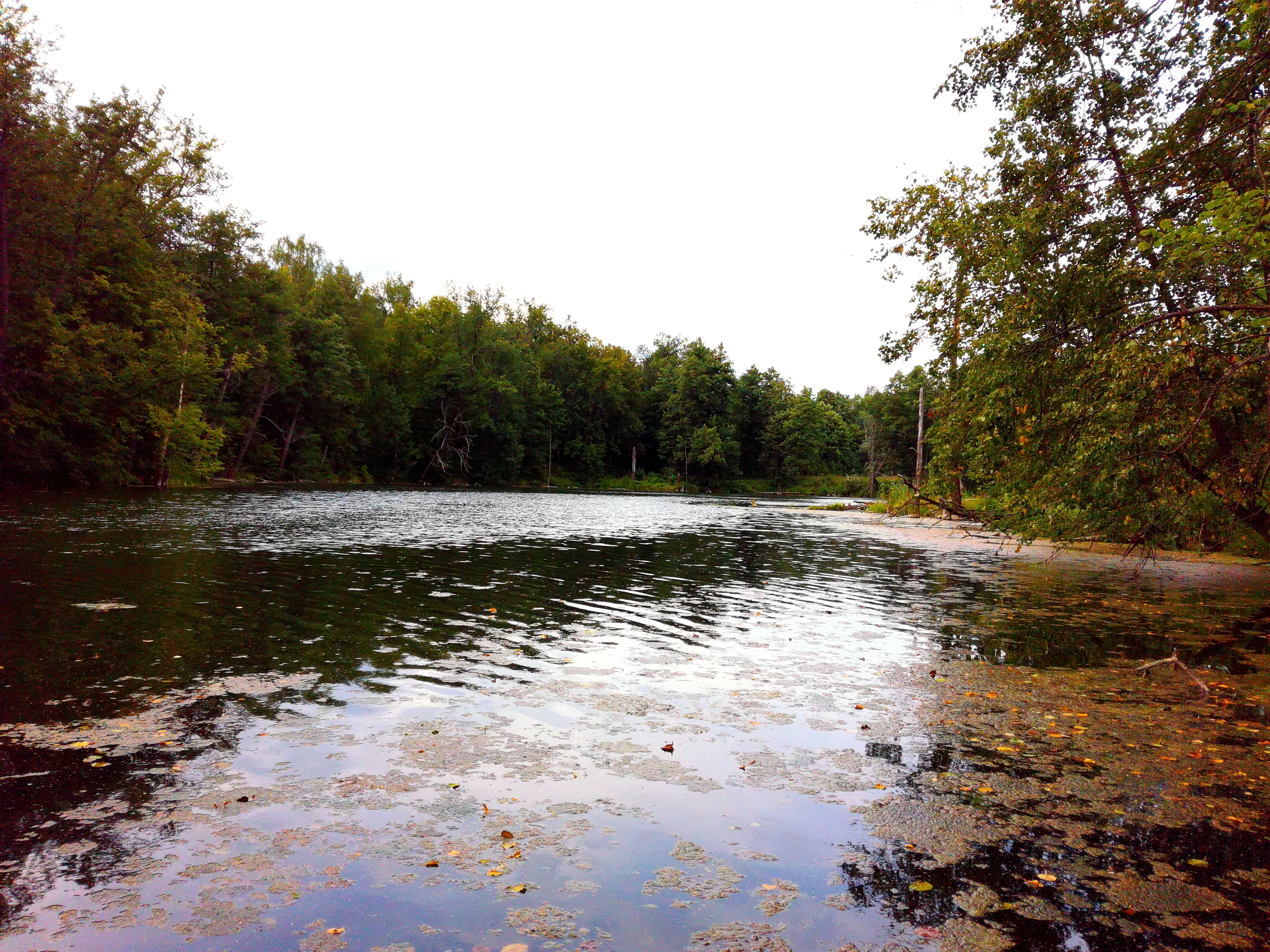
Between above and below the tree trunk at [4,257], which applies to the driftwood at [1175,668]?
below

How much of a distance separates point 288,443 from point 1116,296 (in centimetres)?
7176

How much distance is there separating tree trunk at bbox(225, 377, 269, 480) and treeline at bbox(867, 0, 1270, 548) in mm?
62736

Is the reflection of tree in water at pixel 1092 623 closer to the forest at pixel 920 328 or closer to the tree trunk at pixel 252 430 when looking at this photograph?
the forest at pixel 920 328

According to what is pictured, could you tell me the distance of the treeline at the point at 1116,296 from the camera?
1182 centimetres

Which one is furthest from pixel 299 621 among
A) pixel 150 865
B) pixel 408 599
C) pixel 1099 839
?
pixel 1099 839

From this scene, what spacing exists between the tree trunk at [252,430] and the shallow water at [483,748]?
166ft

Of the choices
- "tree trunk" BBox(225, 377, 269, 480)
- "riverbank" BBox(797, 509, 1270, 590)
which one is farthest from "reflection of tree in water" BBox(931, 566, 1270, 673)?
"tree trunk" BBox(225, 377, 269, 480)

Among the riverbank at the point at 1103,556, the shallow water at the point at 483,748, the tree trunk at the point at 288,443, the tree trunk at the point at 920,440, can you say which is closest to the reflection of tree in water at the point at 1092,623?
the shallow water at the point at 483,748

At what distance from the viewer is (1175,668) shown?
9883 millimetres

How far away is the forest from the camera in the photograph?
40.6 ft

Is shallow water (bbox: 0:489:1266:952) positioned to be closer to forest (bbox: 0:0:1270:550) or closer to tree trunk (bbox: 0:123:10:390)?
forest (bbox: 0:0:1270:550)

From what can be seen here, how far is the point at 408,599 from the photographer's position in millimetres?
13961

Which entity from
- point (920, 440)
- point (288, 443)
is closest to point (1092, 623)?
point (920, 440)

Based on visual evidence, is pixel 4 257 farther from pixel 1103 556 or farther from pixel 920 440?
pixel 920 440
